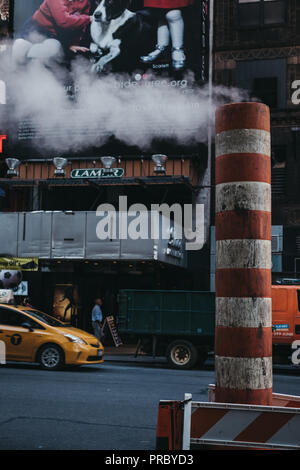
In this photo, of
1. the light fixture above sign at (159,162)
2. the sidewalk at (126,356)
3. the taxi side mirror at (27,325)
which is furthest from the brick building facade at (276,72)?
the taxi side mirror at (27,325)

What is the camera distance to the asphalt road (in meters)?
6.82

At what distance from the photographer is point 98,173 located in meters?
25.0

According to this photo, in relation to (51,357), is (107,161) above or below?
above

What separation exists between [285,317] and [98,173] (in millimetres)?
11909

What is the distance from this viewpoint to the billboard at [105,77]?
79.3ft

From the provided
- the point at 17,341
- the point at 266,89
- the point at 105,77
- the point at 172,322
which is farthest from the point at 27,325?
the point at 266,89

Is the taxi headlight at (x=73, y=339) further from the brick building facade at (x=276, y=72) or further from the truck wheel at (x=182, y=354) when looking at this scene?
the brick building facade at (x=276, y=72)

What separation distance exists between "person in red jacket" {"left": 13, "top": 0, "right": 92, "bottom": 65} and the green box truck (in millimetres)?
13262

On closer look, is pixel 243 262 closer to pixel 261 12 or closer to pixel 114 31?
pixel 114 31

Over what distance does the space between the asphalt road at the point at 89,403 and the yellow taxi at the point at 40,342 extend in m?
0.30

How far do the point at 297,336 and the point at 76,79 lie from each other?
15.0 m

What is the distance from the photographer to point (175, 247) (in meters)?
23.4
